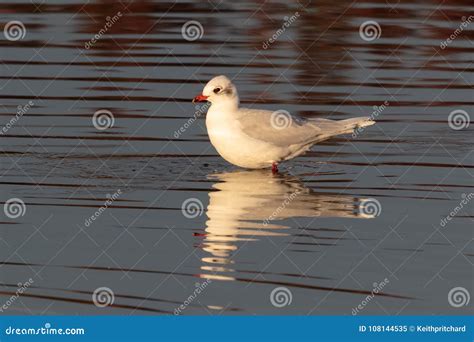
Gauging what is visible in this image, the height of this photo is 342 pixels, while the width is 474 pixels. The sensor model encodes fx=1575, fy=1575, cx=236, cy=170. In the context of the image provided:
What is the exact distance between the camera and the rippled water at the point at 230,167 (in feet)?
48.2

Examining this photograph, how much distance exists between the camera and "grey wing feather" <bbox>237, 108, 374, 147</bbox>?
19672 millimetres

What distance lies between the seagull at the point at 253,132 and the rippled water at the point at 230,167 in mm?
263

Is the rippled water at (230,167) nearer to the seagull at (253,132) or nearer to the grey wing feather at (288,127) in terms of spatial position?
the seagull at (253,132)

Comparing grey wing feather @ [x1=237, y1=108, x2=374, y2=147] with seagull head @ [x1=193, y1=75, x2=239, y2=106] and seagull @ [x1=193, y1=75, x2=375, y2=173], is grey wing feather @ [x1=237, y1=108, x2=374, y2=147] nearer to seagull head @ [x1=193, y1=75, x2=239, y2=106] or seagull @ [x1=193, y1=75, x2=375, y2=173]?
seagull @ [x1=193, y1=75, x2=375, y2=173]

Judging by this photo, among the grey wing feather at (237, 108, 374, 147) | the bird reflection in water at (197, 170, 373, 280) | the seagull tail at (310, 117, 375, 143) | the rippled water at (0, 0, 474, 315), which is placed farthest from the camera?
the seagull tail at (310, 117, 375, 143)

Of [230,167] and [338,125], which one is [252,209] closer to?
[230,167]

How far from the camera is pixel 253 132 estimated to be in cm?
1964

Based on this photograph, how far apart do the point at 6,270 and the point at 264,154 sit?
5.30 m

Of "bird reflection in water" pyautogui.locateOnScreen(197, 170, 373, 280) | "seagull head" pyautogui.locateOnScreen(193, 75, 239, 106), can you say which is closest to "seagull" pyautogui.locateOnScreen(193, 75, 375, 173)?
"seagull head" pyautogui.locateOnScreen(193, 75, 239, 106)

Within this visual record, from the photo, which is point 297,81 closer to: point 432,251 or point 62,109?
point 62,109

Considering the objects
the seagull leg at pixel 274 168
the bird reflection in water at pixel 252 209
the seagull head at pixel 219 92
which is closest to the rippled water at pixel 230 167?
the bird reflection in water at pixel 252 209

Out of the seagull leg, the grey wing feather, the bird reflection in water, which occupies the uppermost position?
the grey wing feather

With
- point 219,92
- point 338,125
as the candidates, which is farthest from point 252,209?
point 338,125

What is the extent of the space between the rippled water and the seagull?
0.26m
